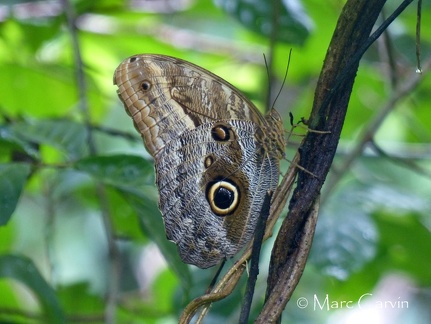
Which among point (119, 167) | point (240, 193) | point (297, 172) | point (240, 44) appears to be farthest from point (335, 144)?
point (240, 44)

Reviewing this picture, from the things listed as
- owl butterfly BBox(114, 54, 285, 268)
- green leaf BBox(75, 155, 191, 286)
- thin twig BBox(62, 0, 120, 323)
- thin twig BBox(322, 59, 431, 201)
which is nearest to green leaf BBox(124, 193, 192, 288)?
green leaf BBox(75, 155, 191, 286)

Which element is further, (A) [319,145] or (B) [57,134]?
(B) [57,134]

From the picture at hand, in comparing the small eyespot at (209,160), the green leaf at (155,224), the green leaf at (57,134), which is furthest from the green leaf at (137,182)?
the green leaf at (57,134)

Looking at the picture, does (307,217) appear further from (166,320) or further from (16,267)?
(166,320)

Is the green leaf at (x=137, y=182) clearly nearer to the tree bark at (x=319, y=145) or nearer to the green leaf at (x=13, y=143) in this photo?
the green leaf at (x=13, y=143)

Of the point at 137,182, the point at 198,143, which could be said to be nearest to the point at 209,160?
the point at 198,143

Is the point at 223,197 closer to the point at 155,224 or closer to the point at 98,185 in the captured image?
the point at 155,224
